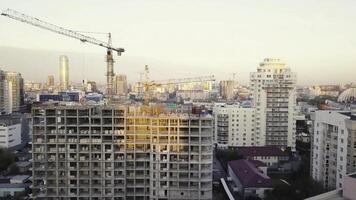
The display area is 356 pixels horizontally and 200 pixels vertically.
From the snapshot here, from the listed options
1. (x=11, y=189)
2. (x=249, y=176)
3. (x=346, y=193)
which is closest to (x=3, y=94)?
(x=11, y=189)

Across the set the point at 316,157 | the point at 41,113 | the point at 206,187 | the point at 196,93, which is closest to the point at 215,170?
the point at 316,157

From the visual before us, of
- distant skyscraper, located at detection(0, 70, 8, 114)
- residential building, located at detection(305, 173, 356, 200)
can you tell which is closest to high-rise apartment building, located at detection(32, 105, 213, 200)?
residential building, located at detection(305, 173, 356, 200)

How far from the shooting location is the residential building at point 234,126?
18.8 m

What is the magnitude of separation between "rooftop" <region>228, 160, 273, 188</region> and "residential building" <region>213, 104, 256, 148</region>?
516cm

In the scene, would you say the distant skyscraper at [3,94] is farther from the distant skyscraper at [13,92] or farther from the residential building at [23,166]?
the residential building at [23,166]

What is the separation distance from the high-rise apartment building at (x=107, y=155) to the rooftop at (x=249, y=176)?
2546 mm

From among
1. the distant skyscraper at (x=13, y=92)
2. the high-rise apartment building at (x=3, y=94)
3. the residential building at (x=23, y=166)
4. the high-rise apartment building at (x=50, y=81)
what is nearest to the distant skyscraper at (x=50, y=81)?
the high-rise apartment building at (x=50, y=81)

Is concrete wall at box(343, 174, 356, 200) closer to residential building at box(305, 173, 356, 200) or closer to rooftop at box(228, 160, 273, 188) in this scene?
residential building at box(305, 173, 356, 200)

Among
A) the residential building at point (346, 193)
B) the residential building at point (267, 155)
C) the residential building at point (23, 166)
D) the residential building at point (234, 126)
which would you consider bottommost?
the residential building at point (23, 166)

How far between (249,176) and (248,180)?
299 millimetres

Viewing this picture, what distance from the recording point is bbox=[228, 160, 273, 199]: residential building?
11359 millimetres

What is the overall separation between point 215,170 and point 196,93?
27327 millimetres

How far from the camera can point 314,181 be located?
11719 mm

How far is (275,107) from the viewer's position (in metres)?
18.3
